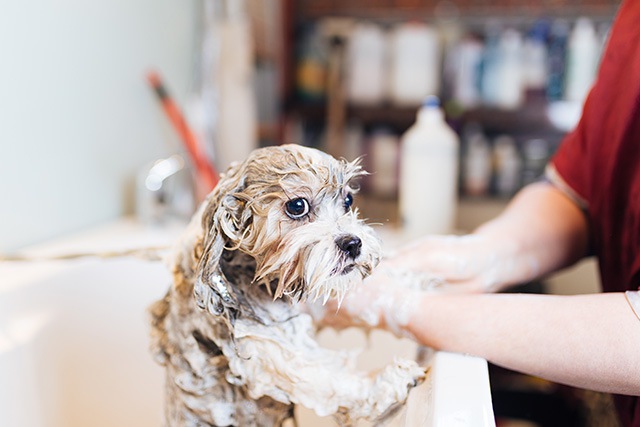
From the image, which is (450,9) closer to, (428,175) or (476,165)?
(476,165)

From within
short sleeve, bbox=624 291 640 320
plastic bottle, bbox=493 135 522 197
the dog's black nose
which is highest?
the dog's black nose

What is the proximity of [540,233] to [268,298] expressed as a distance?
486 mm

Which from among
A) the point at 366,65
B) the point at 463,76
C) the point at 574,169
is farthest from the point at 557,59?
the point at 574,169

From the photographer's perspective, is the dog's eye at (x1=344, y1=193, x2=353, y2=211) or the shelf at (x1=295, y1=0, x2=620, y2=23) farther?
the shelf at (x1=295, y1=0, x2=620, y2=23)

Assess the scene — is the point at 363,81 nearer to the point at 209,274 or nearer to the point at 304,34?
the point at 304,34

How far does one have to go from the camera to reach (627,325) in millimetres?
626

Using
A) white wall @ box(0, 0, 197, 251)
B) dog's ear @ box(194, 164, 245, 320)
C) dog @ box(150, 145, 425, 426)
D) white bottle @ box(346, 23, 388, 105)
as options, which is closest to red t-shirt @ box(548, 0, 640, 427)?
dog @ box(150, 145, 425, 426)

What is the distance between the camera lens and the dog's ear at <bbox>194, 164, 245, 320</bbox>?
55 centimetres

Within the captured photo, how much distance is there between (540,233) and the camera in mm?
929

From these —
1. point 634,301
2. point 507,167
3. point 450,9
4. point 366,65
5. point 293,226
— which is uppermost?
point 450,9

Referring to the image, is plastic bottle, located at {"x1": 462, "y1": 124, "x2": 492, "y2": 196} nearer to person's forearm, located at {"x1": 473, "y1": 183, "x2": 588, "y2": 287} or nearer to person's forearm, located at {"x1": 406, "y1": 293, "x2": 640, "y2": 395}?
person's forearm, located at {"x1": 473, "y1": 183, "x2": 588, "y2": 287}

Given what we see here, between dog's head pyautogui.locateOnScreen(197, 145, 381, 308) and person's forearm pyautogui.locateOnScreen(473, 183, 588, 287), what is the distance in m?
0.42

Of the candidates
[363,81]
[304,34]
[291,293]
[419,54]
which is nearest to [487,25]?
[419,54]

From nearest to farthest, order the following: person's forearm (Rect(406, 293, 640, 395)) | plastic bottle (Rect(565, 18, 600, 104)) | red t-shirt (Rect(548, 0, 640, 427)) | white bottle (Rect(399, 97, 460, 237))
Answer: person's forearm (Rect(406, 293, 640, 395))
red t-shirt (Rect(548, 0, 640, 427))
white bottle (Rect(399, 97, 460, 237))
plastic bottle (Rect(565, 18, 600, 104))
